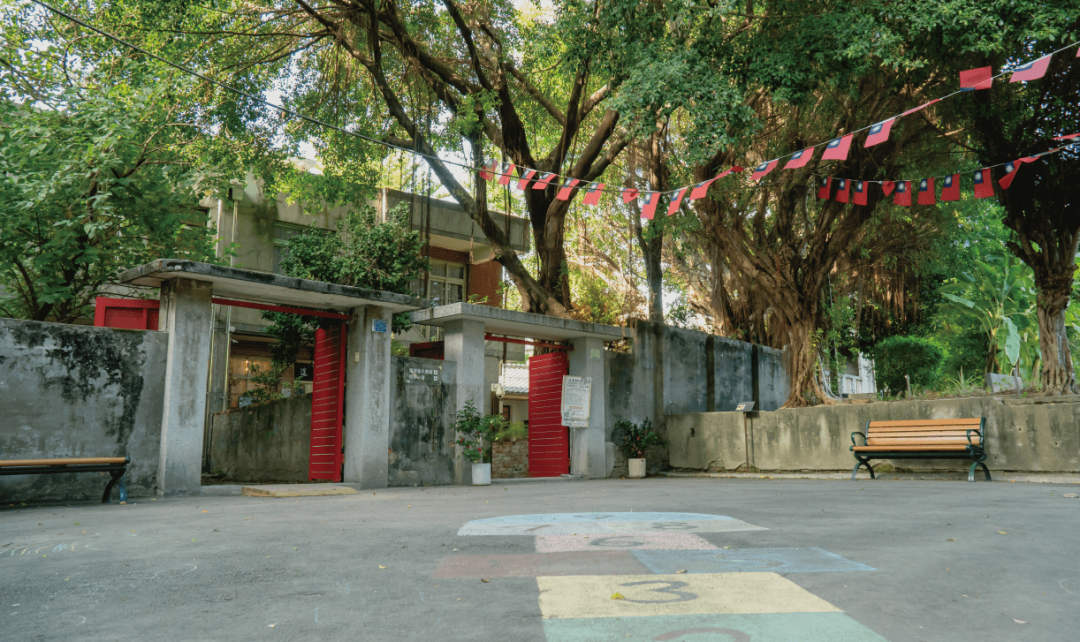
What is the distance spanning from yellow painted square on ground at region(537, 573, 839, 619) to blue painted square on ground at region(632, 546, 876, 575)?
0.18m

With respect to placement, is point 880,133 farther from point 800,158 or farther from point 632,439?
point 632,439

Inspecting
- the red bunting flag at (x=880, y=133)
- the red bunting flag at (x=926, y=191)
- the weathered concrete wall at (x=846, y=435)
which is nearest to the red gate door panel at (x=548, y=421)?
the weathered concrete wall at (x=846, y=435)

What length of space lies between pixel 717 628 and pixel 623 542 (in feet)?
7.18

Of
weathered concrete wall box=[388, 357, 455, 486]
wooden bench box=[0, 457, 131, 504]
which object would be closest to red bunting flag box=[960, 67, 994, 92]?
weathered concrete wall box=[388, 357, 455, 486]

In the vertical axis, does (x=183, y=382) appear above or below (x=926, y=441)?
above

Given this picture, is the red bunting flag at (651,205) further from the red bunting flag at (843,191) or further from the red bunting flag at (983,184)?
the red bunting flag at (983,184)

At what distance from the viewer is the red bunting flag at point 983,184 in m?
10.9

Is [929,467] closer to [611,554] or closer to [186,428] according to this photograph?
[611,554]

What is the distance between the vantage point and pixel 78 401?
8930mm

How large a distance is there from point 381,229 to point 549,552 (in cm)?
1216

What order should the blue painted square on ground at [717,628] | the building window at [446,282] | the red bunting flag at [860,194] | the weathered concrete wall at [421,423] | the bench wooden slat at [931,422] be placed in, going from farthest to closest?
1. the building window at [446,282]
2. the red bunting flag at [860,194]
3. the weathered concrete wall at [421,423]
4. the bench wooden slat at [931,422]
5. the blue painted square on ground at [717,628]

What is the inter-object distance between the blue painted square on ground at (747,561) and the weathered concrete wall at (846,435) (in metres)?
7.19

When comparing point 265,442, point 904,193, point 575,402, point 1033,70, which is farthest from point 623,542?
point 265,442

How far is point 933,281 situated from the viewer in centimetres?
2459
